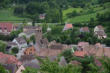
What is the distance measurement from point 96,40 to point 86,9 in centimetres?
1370

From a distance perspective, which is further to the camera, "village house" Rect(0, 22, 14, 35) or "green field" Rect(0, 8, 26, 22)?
"green field" Rect(0, 8, 26, 22)

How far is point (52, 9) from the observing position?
41125mm

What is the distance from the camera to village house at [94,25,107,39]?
29.6m

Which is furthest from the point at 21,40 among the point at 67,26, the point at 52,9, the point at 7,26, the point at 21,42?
the point at 52,9

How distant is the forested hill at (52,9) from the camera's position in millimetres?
38688

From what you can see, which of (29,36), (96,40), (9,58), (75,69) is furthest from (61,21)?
(75,69)

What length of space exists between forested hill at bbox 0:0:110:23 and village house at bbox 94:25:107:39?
414 cm

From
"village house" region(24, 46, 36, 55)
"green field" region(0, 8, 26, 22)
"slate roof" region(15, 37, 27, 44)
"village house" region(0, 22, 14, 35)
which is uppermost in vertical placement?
"green field" region(0, 8, 26, 22)

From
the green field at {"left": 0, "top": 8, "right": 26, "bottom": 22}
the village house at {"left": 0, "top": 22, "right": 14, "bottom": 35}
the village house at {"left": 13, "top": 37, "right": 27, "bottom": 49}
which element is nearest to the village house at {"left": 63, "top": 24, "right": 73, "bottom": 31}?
the village house at {"left": 13, "top": 37, "right": 27, "bottom": 49}

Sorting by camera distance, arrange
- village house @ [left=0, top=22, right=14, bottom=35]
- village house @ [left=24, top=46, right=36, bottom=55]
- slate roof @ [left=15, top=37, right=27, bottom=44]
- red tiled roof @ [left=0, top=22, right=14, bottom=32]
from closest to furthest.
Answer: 1. village house @ [left=24, top=46, right=36, bottom=55]
2. slate roof @ [left=15, top=37, right=27, bottom=44]
3. village house @ [left=0, top=22, right=14, bottom=35]
4. red tiled roof @ [left=0, top=22, right=14, bottom=32]

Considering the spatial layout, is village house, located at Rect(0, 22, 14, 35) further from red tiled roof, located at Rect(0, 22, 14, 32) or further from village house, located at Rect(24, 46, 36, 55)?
village house, located at Rect(24, 46, 36, 55)

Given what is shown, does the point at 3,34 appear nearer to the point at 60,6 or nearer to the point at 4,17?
the point at 4,17

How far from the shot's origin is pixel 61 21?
37812 mm

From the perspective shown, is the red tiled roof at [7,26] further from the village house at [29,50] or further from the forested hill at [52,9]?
the village house at [29,50]
